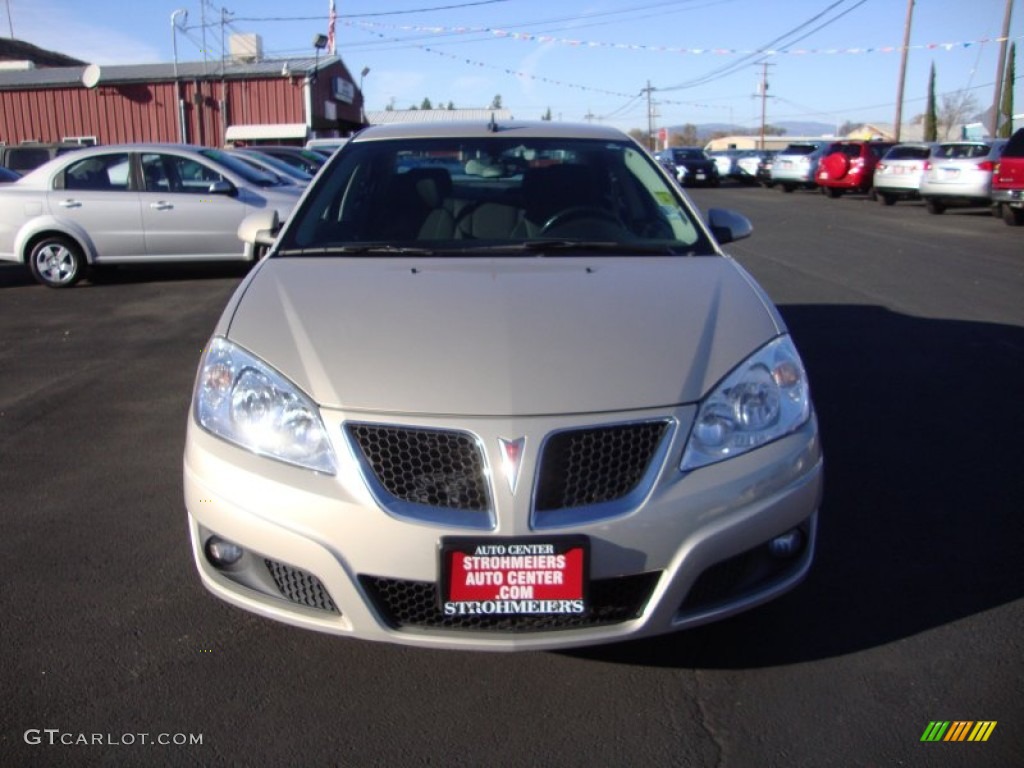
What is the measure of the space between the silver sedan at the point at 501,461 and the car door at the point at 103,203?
8.18m

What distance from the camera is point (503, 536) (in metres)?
2.38

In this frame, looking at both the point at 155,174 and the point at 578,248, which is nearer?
the point at 578,248

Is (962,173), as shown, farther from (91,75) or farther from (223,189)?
(91,75)

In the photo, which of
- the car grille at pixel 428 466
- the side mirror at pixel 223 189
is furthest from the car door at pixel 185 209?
the car grille at pixel 428 466

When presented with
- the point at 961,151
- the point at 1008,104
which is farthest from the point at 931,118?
the point at 961,151

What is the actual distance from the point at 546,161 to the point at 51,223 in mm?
8012

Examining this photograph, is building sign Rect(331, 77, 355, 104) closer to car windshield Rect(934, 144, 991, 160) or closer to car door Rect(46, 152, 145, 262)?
car windshield Rect(934, 144, 991, 160)

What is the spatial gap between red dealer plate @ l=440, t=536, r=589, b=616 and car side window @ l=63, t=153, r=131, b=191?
9530mm

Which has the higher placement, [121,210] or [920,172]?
[920,172]

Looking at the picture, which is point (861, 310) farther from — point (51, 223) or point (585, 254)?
point (51, 223)

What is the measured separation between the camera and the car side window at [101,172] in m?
10.5

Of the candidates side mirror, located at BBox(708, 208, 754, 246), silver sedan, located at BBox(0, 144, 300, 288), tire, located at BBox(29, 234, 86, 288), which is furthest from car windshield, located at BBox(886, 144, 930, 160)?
side mirror, located at BBox(708, 208, 754, 246)

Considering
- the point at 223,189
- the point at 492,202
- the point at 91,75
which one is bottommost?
the point at 223,189

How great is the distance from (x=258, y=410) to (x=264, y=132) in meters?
35.2
